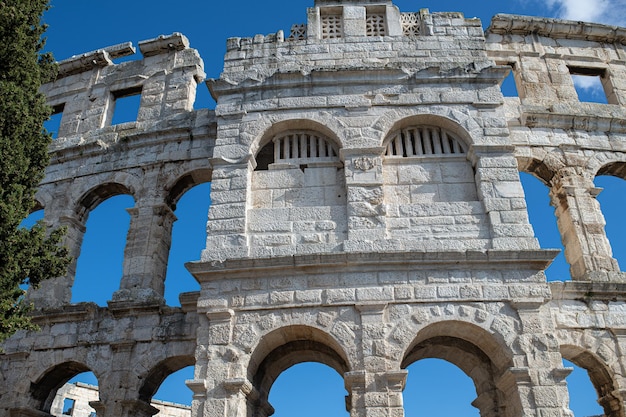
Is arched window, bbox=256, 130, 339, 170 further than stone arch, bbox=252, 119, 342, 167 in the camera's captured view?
No

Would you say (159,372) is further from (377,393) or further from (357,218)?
(357,218)

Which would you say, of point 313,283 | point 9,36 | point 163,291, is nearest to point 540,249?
point 313,283

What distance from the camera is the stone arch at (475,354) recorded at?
793 cm

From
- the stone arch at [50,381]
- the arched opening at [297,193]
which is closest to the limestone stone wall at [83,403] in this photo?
the stone arch at [50,381]

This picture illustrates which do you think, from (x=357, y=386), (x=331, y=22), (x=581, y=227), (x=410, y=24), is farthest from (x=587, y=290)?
(x=331, y=22)

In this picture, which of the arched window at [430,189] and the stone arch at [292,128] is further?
the stone arch at [292,128]

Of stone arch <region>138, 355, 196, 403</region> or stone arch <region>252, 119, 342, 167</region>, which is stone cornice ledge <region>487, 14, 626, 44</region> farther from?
stone arch <region>138, 355, 196, 403</region>

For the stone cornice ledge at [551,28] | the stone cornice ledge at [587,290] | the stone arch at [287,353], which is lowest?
the stone arch at [287,353]

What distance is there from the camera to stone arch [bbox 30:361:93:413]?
1013 cm

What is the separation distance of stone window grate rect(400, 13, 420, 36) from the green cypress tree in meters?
6.66

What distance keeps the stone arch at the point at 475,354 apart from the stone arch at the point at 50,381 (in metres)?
5.95

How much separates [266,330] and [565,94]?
868 centimetres

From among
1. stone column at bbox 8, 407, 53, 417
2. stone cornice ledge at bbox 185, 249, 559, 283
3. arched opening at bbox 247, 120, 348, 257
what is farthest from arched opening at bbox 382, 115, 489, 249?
stone column at bbox 8, 407, 53, 417

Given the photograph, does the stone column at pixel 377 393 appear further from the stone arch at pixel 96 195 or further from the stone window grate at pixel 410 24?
the stone window grate at pixel 410 24
